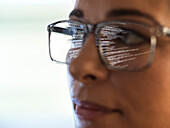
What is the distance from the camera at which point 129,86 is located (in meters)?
0.76

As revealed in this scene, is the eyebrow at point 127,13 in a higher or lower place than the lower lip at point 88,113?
higher

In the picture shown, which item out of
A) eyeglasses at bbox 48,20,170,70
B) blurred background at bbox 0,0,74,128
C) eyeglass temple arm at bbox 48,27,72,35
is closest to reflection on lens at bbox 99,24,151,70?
eyeglasses at bbox 48,20,170,70

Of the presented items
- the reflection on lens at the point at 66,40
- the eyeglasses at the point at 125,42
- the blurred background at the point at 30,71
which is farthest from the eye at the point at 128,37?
the blurred background at the point at 30,71

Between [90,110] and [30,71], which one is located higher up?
[90,110]

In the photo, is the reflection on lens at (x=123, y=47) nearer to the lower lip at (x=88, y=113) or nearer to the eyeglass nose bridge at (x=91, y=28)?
the eyeglass nose bridge at (x=91, y=28)

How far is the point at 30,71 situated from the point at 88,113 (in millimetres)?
1519

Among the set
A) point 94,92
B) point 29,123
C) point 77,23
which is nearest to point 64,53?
point 77,23

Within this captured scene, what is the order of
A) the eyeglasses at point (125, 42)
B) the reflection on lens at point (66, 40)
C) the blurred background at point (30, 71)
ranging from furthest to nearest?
the blurred background at point (30, 71) < the reflection on lens at point (66, 40) < the eyeglasses at point (125, 42)

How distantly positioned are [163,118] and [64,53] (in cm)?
55

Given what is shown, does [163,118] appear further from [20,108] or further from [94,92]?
[20,108]

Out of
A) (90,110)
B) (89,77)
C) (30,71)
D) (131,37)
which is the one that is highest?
(131,37)

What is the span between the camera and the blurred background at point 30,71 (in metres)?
2.15

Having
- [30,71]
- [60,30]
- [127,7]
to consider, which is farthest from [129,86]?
[30,71]

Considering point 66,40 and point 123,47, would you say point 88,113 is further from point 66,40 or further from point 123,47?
point 66,40
